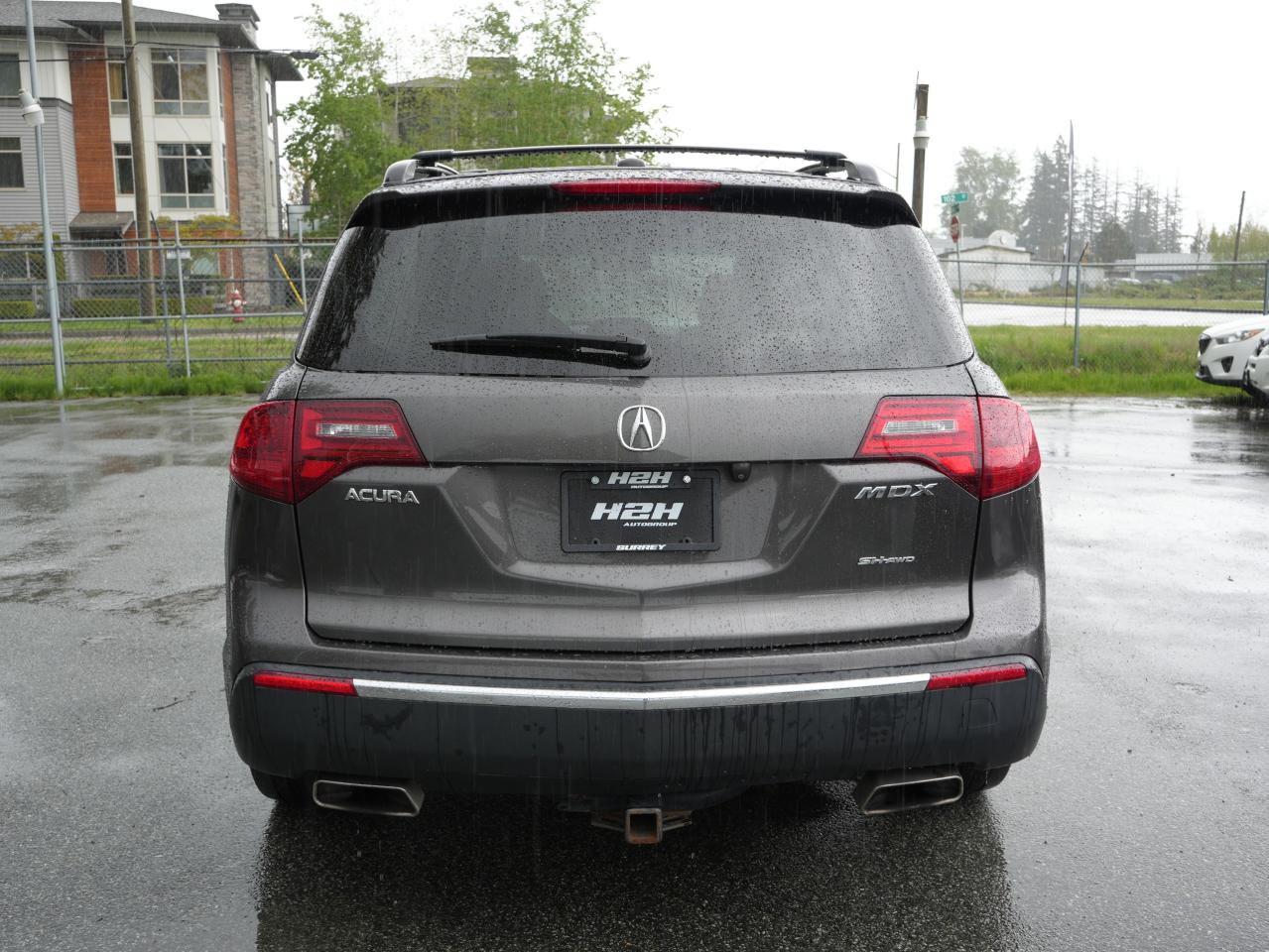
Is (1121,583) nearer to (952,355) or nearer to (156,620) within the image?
(952,355)

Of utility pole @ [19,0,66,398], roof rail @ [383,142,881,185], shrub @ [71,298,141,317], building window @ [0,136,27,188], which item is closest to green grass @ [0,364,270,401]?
utility pole @ [19,0,66,398]

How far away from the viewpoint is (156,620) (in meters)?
5.81

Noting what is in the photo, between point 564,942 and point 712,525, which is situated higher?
point 712,525

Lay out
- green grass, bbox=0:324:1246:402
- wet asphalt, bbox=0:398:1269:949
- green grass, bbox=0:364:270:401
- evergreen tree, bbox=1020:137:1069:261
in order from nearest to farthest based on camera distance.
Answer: wet asphalt, bbox=0:398:1269:949
green grass, bbox=0:364:270:401
green grass, bbox=0:324:1246:402
evergreen tree, bbox=1020:137:1069:261

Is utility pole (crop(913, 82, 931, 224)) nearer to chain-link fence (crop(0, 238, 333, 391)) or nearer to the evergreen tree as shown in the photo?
chain-link fence (crop(0, 238, 333, 391))

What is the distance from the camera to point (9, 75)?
46.6m

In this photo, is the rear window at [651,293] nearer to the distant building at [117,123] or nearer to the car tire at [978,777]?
the car tire at [978,777]

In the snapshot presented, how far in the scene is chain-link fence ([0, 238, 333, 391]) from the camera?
739 inches

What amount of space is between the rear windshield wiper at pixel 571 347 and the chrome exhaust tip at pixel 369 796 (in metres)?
0.99

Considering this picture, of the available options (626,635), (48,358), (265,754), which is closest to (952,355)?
(626,635)

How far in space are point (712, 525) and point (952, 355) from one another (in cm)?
72

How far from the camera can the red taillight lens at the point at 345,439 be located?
2727mm

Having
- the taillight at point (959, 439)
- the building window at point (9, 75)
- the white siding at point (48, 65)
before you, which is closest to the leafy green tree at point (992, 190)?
the white siding at point (48, 65)

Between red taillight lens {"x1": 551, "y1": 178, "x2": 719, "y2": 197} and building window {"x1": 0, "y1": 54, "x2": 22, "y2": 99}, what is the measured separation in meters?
51.0
